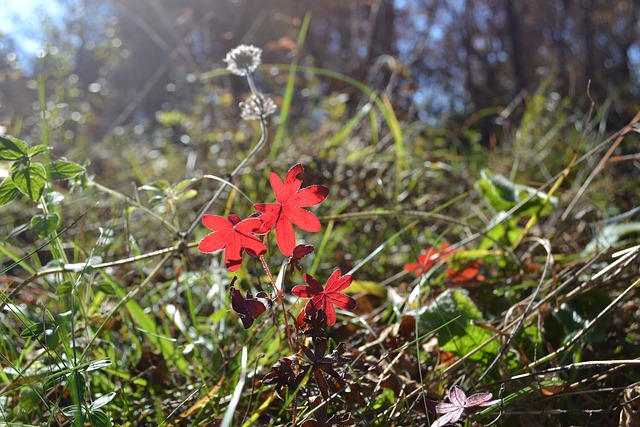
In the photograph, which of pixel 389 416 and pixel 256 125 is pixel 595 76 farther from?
pixel 389 416

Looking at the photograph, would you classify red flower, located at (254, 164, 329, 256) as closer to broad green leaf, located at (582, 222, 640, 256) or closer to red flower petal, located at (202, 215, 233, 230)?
red flower petal, located at (202, 215, 233, 230)

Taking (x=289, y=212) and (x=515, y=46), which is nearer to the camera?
(x=289, y=212)

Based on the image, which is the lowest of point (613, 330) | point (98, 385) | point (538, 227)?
point (538, 227)

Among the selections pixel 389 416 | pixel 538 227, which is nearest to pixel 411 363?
pixel 389 416

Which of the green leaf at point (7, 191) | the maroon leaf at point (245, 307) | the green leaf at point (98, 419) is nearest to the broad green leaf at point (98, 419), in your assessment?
the green leaf at point (98, 419)

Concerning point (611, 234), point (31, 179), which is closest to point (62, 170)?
point (31, 179)

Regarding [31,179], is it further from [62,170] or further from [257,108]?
[257,108]
